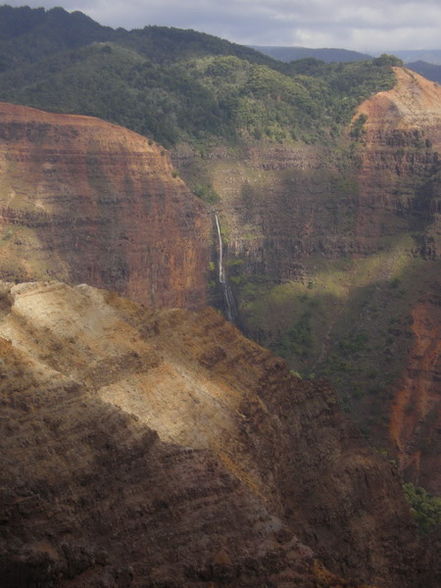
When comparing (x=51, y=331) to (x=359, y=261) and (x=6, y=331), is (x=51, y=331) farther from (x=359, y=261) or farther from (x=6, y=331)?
(x=359, y=261)

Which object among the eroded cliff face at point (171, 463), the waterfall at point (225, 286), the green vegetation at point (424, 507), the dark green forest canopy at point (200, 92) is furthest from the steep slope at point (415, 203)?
the eroded cliff face at point (171, 463)

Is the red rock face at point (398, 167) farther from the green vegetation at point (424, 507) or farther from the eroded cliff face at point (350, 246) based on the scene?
the green vegetation at point (424, 507)

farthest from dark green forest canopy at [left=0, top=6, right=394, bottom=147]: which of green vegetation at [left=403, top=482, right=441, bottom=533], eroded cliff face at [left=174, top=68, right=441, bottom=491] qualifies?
green vegetation at [left=403, top=482, right=441, bottom=533]

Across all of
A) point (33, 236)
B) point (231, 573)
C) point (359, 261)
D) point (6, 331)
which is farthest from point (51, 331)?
point (359, 261)

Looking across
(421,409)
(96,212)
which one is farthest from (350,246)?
(96,212)

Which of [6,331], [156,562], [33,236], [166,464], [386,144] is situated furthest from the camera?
[386,144]

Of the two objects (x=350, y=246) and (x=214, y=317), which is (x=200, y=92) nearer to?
(x=350, y=246)
